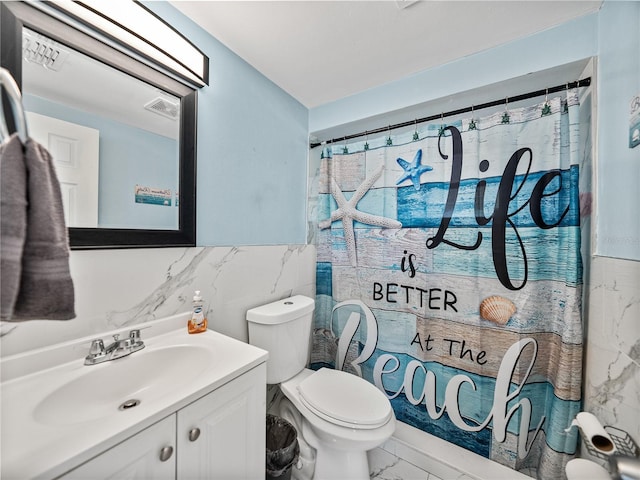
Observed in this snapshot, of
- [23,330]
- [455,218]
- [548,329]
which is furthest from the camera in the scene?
[455,218]

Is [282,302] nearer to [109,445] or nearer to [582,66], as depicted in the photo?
[109,445]

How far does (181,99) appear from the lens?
3.61 feet

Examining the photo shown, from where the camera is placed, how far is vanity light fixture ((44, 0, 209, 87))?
2.73ft

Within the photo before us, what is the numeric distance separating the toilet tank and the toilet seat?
120 millimetres

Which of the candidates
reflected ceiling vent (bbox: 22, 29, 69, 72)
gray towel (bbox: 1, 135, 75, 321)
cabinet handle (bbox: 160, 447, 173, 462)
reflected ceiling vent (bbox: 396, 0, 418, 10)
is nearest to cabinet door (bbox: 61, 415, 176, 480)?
cabinet handle (bbox: 160, 447, 173, 462)

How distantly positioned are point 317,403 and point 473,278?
1.01 meters

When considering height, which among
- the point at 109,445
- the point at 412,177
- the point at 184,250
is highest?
the point at 412,177

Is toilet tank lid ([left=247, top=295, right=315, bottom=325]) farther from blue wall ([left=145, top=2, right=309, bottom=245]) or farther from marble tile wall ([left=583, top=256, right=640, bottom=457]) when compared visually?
marble tile wall ([left=583, top=256, right=640, bottom=457])

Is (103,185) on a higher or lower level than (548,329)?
higher

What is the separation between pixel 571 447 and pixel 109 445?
67.6 inches

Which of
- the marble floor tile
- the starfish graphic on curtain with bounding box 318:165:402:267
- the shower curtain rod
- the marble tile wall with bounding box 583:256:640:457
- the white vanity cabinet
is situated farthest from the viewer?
the starfish graphic on curtain with bounding box 318:165:402:267

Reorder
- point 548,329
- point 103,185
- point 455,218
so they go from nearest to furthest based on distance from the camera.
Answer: point 103,185 < point 548,329 < point 455,218

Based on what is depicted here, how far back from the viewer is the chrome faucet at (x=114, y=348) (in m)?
0.81

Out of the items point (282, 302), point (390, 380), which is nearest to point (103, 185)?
point (282, 302)
